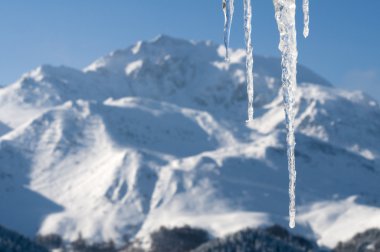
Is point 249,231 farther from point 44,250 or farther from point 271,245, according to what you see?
point 44,250

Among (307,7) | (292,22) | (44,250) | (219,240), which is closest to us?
(292,22)

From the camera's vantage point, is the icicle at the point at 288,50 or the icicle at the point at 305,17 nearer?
the icicle at the point at 288,50

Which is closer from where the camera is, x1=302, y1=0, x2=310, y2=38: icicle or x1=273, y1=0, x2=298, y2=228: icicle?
x1=273, y1=0, x2=298, y2=228: icicle

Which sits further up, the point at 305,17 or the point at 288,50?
the point at 305,17

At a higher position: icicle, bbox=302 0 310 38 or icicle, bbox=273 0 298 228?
icicle, bbox=302 0 310 38

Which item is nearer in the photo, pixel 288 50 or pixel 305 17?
pixel 288 50

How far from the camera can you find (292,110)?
12.4 m

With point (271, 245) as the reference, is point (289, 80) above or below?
below

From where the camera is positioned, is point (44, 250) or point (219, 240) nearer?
point (44, 250)

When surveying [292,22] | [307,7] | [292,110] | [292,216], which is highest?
[307,7]

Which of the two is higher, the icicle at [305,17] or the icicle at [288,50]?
the icicle at [305,17]

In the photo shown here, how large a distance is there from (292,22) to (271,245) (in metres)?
121

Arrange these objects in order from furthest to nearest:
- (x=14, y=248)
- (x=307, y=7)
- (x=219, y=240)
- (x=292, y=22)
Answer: (x=219, y=240), (x=14, y=248), (x=307, y=7), (x=292, y=22)

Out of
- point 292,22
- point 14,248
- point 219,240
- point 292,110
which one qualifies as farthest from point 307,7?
point 219,240
